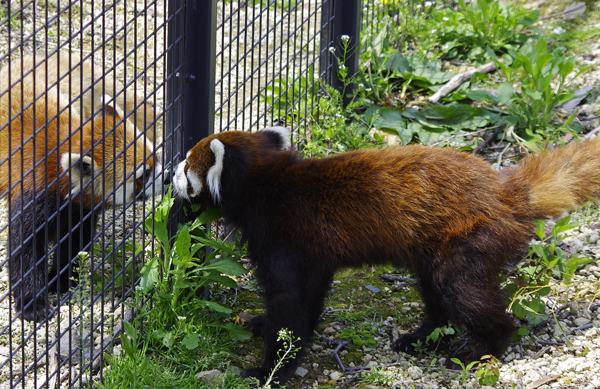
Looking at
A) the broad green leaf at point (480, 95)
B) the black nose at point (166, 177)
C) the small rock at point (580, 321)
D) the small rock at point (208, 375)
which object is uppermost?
the broad green leaf at point (480, 95)

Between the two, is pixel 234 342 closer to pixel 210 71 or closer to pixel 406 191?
pixel 406 191

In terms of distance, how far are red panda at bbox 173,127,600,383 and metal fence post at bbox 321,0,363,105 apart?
2.34m

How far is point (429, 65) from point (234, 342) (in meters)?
4.00

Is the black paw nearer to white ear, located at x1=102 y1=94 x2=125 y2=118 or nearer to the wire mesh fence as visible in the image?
the wire mesh fence

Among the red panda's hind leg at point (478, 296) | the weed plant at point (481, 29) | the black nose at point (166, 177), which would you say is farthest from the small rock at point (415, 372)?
the weed plant at point (481, 29)

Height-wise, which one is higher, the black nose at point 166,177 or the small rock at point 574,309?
the black nose at point 166,177

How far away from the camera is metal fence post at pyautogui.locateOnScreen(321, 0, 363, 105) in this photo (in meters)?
5.49

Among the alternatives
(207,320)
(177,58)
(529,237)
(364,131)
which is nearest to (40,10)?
(364,131)

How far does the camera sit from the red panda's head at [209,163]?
336 centimetres

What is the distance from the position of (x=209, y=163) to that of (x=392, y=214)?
3.52ft

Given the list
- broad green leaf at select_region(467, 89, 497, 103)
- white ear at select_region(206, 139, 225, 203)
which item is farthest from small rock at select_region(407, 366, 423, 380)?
broad green leaf at select_region(467, 89, 497, 103)

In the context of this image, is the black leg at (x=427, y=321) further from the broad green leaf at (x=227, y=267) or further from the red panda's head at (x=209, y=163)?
the red panda's head at (x=209, y=163)

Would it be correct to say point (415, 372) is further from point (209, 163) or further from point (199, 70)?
point (199, 70)

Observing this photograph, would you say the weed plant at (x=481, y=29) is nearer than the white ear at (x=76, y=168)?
No
